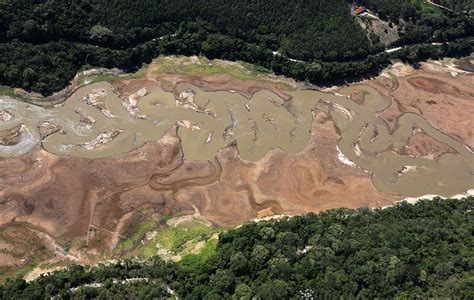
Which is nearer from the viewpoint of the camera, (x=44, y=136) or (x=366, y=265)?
(x=366, y=265)

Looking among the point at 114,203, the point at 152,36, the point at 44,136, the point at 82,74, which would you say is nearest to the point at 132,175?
the point at 114,203

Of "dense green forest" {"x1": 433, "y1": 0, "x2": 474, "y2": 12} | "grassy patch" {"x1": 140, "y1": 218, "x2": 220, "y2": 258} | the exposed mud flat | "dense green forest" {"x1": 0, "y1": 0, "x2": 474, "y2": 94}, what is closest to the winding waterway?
the exposed mud flat

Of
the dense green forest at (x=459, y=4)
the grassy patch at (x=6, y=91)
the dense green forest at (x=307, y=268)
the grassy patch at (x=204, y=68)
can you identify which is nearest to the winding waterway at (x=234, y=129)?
the grassy patch at (x=6, y=91)

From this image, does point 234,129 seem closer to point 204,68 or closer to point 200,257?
point 204,68

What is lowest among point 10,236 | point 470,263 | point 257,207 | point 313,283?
point 10,236

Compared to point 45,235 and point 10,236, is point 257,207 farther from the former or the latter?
point 10,236

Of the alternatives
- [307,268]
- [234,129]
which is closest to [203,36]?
[234,129]
